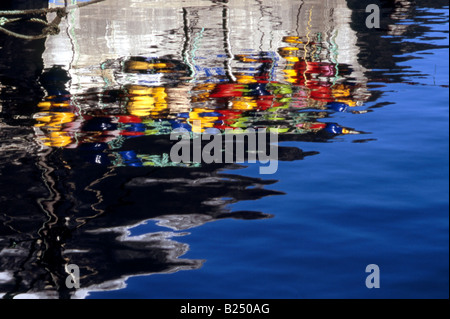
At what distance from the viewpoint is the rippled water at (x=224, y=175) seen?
204 inches

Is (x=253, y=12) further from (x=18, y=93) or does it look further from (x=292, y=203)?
(x=292, y=203)

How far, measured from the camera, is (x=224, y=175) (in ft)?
24.0

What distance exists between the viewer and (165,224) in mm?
6145

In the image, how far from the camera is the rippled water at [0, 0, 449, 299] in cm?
519

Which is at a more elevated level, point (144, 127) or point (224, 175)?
point (144, 127)

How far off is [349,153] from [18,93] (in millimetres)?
5764

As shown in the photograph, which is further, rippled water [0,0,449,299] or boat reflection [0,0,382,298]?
boat reflection [0,0,382,298]

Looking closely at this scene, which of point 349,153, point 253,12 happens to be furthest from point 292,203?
point 253,12

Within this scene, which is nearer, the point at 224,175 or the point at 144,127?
the point at 224,175

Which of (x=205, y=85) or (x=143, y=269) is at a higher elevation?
(x=205, y=85)

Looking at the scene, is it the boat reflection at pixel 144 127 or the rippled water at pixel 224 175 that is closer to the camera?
the rippled water at pixel 224 175
